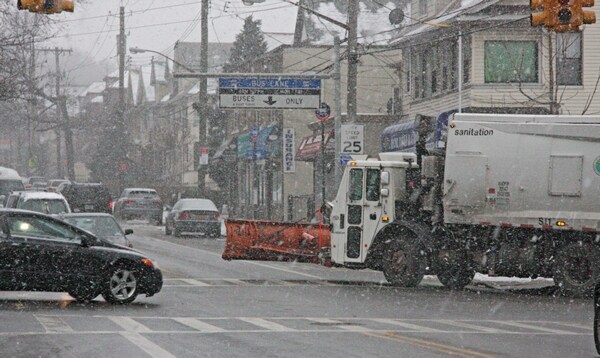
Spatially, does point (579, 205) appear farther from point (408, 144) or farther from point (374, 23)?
point (374, 23)

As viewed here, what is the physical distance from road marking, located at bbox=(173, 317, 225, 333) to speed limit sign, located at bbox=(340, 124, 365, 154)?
16.3m

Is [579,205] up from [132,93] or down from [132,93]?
down

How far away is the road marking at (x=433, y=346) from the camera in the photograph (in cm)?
1188

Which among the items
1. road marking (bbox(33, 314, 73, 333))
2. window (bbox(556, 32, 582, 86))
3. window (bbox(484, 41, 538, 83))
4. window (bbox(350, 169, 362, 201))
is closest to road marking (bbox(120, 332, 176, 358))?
road marking (bbox(33, 314, 73, 333))

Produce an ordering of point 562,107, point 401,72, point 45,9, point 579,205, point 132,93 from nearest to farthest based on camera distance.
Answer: point 45,9 → point 579,205 → point 562,107 → point 401,72 → point 132,93

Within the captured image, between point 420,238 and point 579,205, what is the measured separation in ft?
10.3

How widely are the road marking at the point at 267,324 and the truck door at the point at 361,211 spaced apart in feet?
24.2

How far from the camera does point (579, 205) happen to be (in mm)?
20984

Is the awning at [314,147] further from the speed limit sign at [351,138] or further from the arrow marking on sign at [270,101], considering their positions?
the speed limit sign at [351,138]

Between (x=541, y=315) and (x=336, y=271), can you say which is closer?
(x=541, y=315)

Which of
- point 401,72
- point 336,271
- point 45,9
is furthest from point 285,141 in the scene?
point 45,9

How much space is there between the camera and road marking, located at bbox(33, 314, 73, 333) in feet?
44.9

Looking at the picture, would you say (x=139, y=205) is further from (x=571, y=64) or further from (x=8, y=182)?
(x=571, y=64)

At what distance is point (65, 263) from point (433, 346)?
682 centimetres
